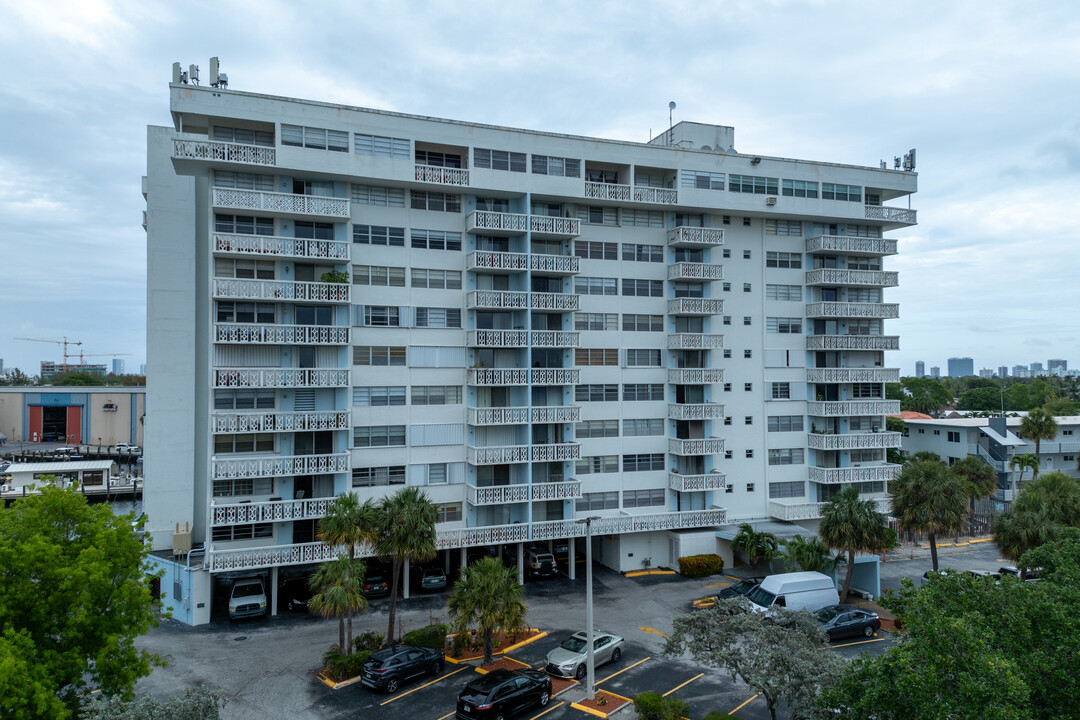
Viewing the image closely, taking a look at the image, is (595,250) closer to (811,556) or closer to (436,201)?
(436,201)

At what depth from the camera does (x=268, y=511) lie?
118 feet

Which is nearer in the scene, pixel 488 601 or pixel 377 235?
pixel 488 601

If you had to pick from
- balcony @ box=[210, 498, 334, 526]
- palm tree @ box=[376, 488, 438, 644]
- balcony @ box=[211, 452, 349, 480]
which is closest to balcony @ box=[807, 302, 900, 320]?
palm tree @ box=[376, 488, 438, 644]

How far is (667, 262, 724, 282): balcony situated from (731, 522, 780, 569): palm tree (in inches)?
669

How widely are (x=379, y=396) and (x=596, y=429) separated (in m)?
14.7

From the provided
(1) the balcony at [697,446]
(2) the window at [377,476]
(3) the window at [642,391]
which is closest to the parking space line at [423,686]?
(2) the window at [377,476]

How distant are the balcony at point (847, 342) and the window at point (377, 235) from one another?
101 feet

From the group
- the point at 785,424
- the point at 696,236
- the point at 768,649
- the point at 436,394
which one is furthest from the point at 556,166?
the point at 768,649

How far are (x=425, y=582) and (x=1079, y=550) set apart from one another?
3145 cm

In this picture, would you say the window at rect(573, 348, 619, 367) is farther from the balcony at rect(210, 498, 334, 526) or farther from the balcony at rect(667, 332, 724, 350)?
the balcony at rect(210, 498, 334, 526)

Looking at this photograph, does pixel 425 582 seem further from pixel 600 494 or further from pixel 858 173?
pixel 858 173

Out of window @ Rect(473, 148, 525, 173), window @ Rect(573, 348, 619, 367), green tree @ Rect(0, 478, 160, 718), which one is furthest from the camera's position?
window @ Rect(573, 348, 619, 367)

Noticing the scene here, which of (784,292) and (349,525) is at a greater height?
(784,292)

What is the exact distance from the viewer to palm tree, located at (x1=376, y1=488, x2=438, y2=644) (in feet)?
100
